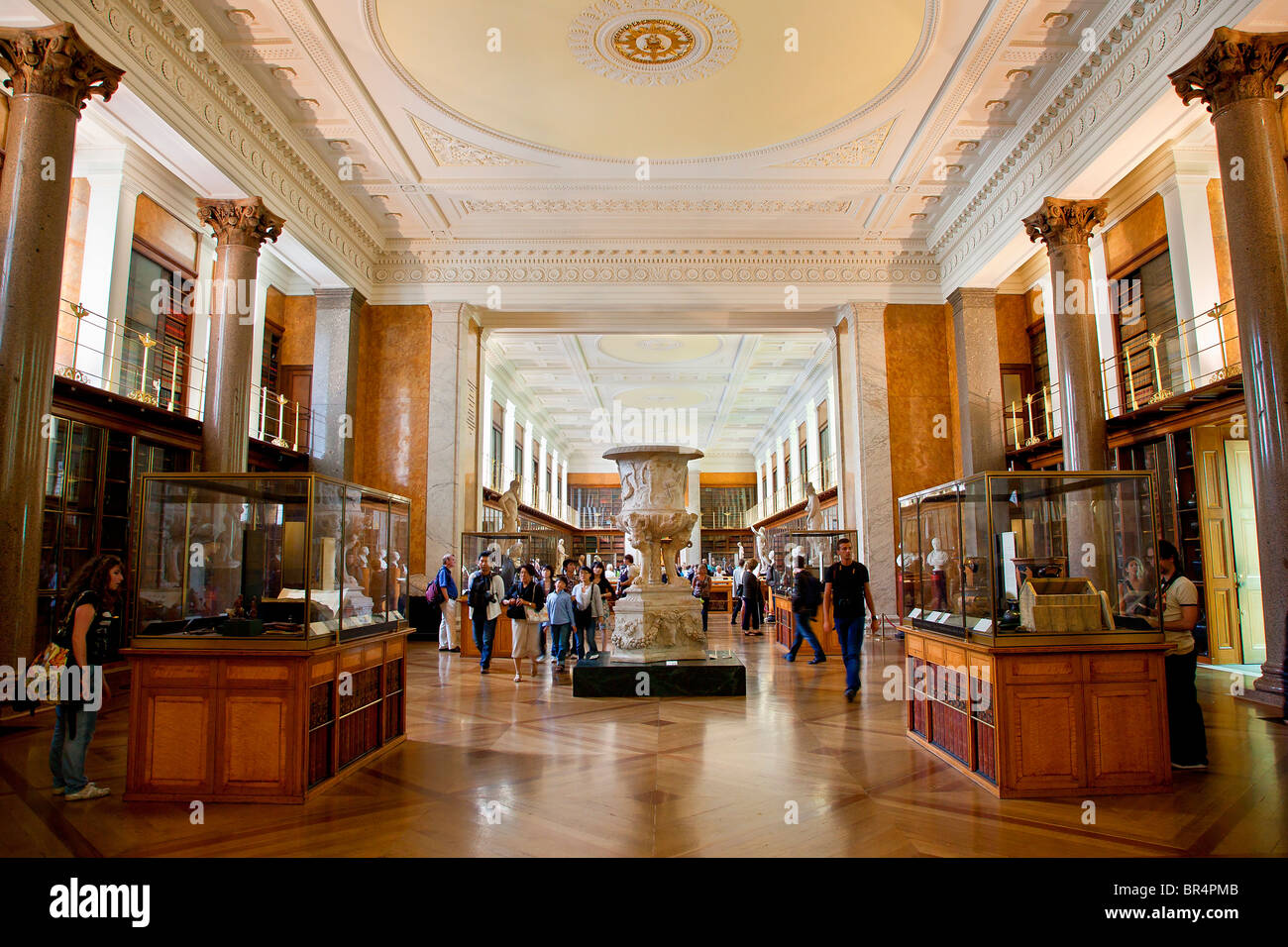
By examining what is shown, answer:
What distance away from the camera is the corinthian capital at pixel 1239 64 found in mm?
5828

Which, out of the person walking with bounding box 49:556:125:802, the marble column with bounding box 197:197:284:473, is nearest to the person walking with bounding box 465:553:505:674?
the marble column with bounding box 197:197:284:473

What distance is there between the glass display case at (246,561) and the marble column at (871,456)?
30.1 ft

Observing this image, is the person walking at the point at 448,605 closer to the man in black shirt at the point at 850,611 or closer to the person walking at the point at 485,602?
the person walking at the point at 485,602

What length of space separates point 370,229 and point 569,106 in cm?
457

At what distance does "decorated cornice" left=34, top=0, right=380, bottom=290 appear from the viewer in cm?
662

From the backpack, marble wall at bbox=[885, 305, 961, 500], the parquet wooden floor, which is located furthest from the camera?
marble wall at bbox=[885, 305, 961, 500]

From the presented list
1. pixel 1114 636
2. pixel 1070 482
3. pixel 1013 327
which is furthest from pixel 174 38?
pixel 1013 327

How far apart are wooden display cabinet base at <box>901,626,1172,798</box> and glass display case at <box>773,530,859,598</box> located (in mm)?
7150

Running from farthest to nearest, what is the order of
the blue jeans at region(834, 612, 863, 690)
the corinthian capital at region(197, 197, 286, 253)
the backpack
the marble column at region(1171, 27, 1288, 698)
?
Answer: 1. the backpack
2. the corinthian capital at region(197, 197, 286, 253)
3. the blue jeans at region(834, 612, 863, 690)
4. the marble column at region(1171, 27, 1288, 698)

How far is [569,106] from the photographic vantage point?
924 cm

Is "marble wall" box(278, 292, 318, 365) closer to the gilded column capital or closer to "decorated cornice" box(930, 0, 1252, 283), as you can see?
the gilded column capital

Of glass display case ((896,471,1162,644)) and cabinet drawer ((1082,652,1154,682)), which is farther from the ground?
glass display case ((896,471,1162,644))

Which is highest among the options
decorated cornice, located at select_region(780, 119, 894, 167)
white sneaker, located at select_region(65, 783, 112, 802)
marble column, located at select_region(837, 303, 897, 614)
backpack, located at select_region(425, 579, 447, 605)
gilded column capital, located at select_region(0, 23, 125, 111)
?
decorated cornice, located at select_region(780, 119, 894, 167)

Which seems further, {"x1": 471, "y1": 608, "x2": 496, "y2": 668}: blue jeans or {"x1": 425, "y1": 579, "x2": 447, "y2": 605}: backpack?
{"x1": 425, "y1": 579, "x2": 447, "y2": 605}: backpack
